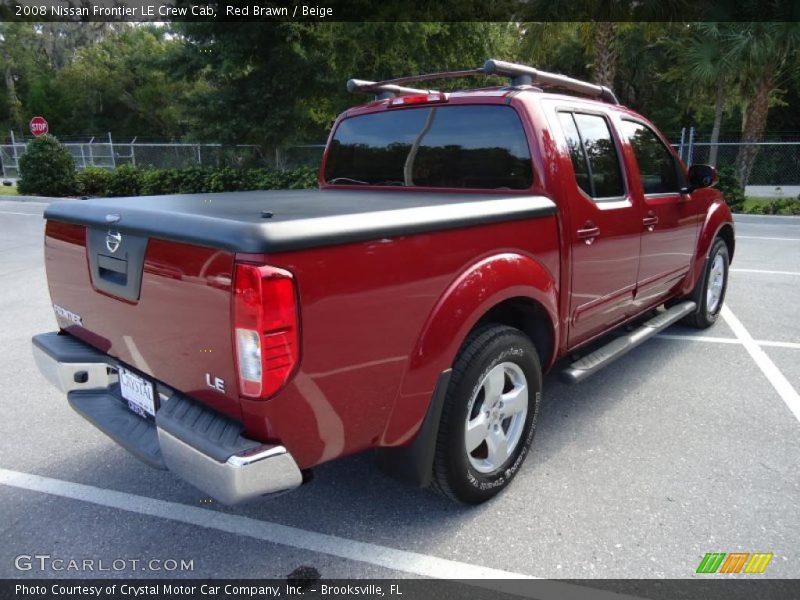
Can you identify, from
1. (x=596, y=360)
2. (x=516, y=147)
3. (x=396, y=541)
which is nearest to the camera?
(x=396, y=541)

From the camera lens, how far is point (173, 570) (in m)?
2.41

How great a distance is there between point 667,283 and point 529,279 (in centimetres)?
222

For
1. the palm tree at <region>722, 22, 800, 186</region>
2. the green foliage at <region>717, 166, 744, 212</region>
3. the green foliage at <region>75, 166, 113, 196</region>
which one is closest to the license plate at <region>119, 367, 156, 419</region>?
the green foliage at <region>717, 166, 744, 212</region>

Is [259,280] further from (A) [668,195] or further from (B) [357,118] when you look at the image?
(A) [668,195]

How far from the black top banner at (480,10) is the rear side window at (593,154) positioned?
12911 mm

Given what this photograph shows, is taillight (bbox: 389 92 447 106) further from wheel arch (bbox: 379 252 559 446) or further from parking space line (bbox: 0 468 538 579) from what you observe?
parking space line (bbox: 0 468 538 579)

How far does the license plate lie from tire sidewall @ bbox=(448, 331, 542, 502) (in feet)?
4.17

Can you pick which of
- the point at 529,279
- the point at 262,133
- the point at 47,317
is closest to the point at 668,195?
the point at 529,279

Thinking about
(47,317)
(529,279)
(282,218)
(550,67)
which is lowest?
(47,317)

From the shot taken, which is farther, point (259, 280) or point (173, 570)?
point (173, 570)

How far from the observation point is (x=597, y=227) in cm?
336

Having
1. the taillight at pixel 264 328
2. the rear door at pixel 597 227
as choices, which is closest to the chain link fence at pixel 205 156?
the rear door at pixel 597 227

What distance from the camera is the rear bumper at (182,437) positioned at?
1914 mm

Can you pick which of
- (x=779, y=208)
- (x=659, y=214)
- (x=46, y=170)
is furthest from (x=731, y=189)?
(x=46, y=170)
